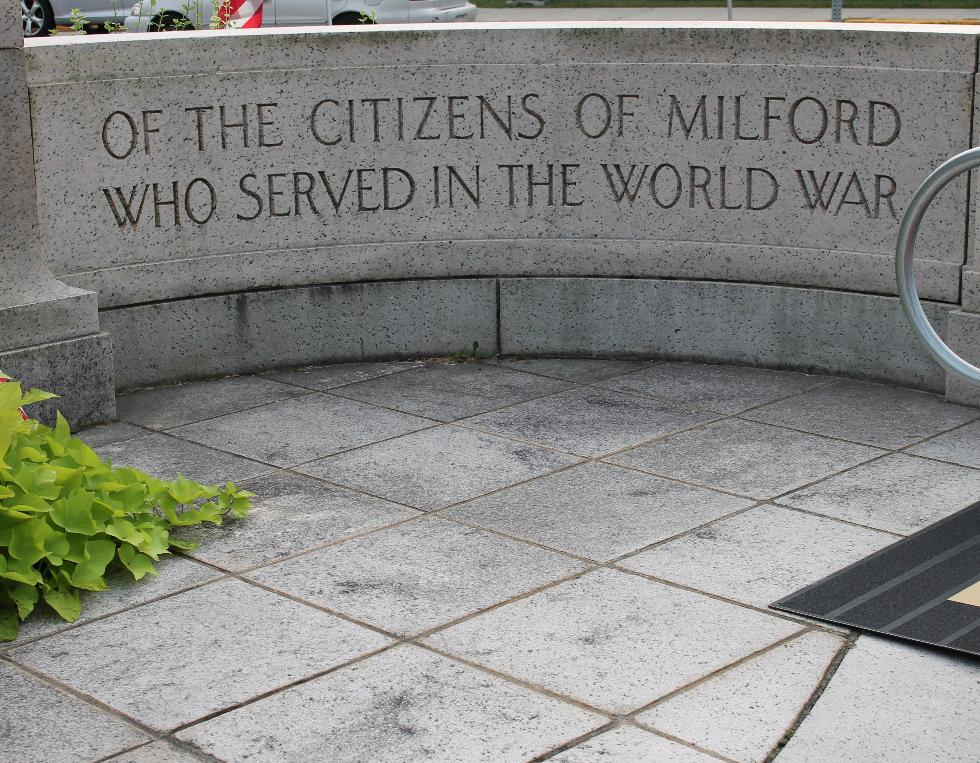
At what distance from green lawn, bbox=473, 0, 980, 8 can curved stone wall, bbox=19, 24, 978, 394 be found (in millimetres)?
17227

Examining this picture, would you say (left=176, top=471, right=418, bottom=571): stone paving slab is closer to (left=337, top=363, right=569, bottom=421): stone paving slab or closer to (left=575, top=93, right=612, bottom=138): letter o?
(left=337, top=363, right=569, bottom=421): stone paving slab

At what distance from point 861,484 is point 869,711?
171 centimetres

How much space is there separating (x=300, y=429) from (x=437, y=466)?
75 centimetres

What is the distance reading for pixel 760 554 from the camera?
4.55 m

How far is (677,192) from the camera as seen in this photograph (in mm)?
6762

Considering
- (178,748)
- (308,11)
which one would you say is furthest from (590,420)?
(308,11)

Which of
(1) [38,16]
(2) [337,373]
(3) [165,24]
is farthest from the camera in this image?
(1) [38,16]

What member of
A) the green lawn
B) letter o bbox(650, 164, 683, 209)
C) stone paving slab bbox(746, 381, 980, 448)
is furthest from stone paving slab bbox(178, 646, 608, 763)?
the green lawn

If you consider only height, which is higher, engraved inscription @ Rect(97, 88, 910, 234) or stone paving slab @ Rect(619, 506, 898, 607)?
engraved inscription @ Rect(97, 88, 910, 234)

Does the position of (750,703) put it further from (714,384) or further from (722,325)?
(722,325)

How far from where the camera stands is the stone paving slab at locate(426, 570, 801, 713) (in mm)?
3723

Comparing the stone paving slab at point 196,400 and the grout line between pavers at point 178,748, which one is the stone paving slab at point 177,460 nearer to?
the stone paving slab at point 196,400

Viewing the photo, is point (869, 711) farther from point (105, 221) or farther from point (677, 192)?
point (105, 221)

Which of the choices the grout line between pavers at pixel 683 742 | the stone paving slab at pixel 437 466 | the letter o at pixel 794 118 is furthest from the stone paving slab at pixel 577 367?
the grout line between pavers at pixel 683 742
